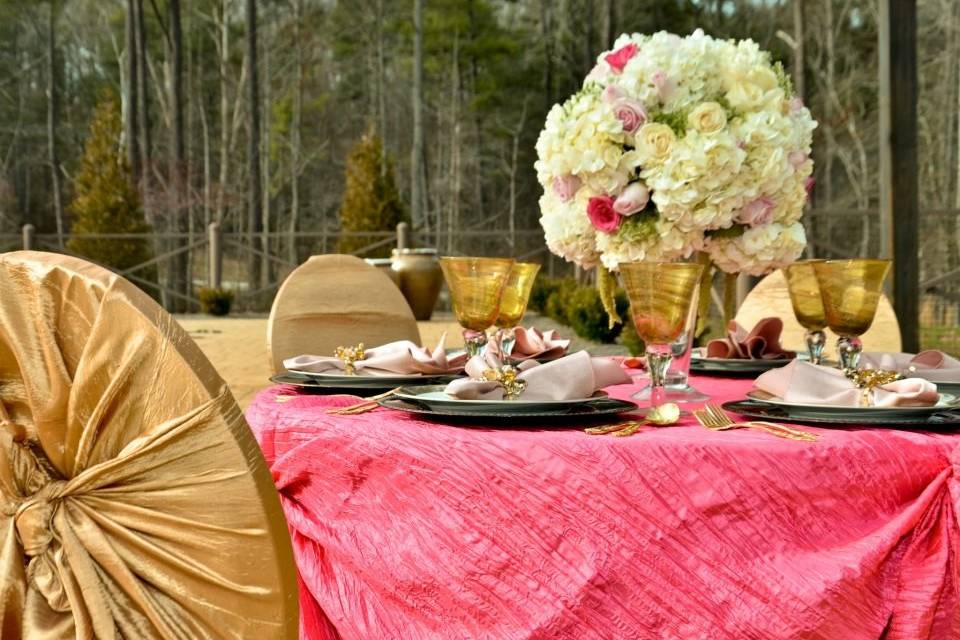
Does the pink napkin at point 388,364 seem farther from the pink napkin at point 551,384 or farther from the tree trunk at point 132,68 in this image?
the tree trunk at point 132,68

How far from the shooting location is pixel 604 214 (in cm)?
189

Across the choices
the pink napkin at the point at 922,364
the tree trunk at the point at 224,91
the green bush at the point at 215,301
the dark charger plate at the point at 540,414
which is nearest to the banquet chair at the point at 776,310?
the pink napkin at the point at 922,364

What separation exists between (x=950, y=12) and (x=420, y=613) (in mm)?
21250

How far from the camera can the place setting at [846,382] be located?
140 cm

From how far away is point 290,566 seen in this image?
92 cm

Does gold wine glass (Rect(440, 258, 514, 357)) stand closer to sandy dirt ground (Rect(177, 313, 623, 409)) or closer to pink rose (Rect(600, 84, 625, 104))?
pink rose (Rect(600, 84, 625, 104))

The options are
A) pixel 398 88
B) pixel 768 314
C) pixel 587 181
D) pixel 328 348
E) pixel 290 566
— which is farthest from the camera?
pixel 398 88

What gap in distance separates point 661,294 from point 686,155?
407mm

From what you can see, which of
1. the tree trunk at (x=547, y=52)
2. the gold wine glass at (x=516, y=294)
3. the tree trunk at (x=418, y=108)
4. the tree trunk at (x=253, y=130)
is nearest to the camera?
the gold wine glass at (x=516, y=294)

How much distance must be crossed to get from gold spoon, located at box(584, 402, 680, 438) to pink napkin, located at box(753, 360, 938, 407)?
0.66 feet

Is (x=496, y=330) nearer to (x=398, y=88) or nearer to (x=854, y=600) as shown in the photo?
(x=854, y=600)

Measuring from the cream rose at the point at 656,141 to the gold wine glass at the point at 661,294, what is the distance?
1.32 ft

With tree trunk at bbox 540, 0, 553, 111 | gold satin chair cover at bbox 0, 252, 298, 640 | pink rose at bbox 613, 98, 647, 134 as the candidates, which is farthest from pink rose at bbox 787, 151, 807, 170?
tree trunk at bbox 540, 0, 553, 111

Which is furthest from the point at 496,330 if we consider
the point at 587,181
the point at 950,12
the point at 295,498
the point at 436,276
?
the point at 950,12
